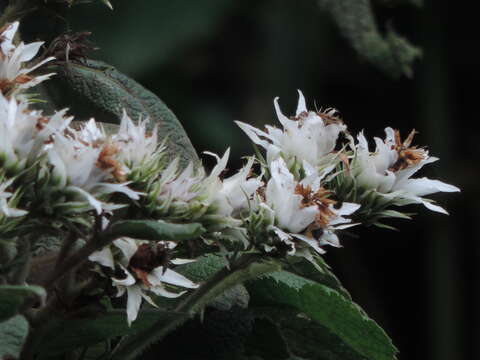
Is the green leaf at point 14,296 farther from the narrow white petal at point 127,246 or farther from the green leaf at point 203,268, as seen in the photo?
the green leaf at point 203,268

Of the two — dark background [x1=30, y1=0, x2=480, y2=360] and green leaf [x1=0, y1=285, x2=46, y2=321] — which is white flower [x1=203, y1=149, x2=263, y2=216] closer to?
green leaf [x1=0, y1=285, x2=46, y2=321]

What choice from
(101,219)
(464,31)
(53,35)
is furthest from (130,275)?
(464,31)

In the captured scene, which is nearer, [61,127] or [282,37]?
[61,127]

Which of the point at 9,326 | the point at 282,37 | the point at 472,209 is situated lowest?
the point at 472,209

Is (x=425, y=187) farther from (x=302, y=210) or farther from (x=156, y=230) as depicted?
(x=156, y=230)

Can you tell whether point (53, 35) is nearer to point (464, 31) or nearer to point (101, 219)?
point (101, 219)

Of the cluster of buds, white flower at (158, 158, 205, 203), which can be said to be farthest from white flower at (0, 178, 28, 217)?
white flower at (158, 158, 205, 203)
